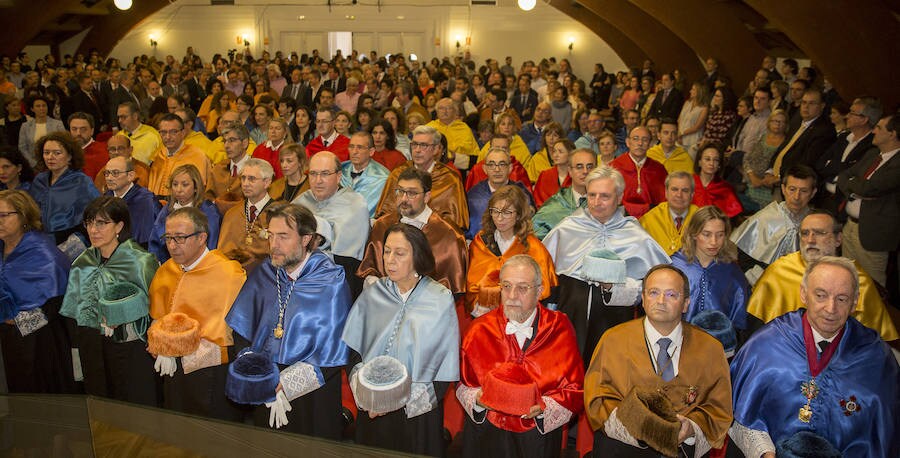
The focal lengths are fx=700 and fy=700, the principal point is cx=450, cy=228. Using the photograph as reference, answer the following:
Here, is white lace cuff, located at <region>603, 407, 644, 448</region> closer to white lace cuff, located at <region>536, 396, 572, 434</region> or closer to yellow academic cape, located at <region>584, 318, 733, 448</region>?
yellow academic cape, located at <region>584, 318, 733, 448</region>

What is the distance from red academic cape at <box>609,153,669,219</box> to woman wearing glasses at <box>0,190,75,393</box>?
4.92 meters

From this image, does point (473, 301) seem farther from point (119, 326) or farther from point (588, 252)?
point (119, 326)

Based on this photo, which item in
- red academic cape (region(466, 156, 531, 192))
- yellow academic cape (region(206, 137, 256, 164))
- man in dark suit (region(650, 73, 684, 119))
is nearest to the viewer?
→ red academic cape (region(466, 156, 531, 192))

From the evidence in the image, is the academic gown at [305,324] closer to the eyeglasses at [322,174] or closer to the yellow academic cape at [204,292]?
the yellow academic cape at [204,292]

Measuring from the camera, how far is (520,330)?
11.7ft

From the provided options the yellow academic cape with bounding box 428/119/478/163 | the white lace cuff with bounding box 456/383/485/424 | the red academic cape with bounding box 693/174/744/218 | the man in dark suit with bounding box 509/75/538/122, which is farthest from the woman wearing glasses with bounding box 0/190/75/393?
the man in dark suit with bounding box 509/75/538/122

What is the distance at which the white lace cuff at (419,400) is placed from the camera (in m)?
3.71

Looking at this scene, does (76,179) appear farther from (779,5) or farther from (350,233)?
(779,5)

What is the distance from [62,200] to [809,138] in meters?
7.63

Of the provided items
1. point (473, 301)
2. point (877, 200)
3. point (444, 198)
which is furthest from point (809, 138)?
point (473, 301)

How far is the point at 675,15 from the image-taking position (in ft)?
46.3

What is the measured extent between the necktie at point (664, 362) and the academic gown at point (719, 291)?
100 centimetres

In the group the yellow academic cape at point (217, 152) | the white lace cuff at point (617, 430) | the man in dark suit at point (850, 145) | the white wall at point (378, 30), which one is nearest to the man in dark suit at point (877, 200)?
the man in dark suit at point (850, 145)

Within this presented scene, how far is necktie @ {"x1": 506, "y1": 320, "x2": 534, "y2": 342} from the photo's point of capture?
356cm
